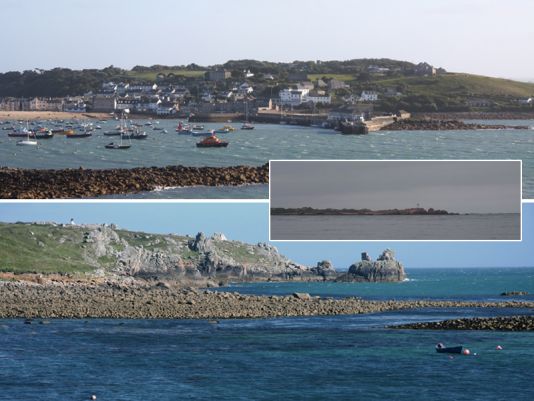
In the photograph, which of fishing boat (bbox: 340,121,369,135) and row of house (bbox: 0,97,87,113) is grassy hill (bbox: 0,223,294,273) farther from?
row of house (bbox: 0,97,87,113)

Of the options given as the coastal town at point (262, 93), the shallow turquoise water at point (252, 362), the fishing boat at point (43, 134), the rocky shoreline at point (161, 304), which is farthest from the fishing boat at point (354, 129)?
the shallow turquoise water at point (252, 362)

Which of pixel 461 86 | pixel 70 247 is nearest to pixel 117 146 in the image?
pixel 70 247

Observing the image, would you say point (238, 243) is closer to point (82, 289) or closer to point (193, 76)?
point (82, 289)

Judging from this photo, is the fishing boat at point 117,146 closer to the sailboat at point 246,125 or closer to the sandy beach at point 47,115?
the sailboat at point 246,125

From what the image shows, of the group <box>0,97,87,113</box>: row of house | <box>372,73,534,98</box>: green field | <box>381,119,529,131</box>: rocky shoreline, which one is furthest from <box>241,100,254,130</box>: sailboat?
<box>0,97,87,113</box>: row of house

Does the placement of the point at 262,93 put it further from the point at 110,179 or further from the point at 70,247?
the point at 110,179

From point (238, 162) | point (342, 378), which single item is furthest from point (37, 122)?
point (342, 378)
